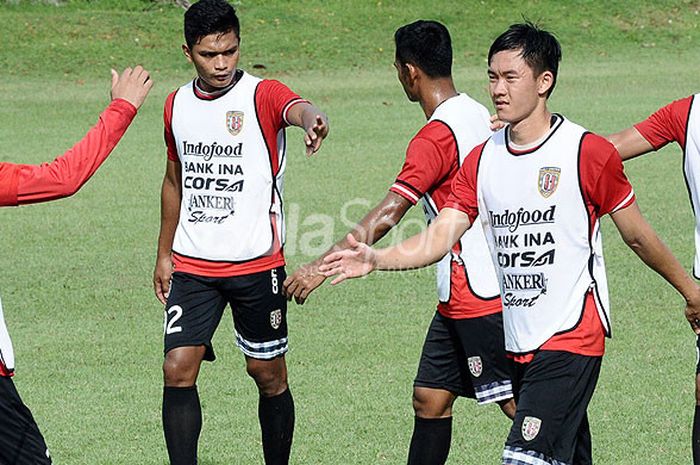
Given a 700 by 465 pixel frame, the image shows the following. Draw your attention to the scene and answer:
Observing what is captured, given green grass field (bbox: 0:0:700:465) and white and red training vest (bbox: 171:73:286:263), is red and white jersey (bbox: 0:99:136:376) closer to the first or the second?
white and red training vest (bbox: 171:73:286:263)

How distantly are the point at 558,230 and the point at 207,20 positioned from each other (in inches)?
97.6

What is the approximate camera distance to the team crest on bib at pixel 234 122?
704 centimetres

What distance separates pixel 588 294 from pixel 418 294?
5.78 m

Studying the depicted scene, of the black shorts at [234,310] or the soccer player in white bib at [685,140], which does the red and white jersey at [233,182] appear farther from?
the soccer player in white bib at [685,140]

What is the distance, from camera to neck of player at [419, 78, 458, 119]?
646 centimetres

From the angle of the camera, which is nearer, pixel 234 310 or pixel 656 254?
pixel 656 254

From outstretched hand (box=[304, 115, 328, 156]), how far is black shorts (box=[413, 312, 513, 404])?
1077mm

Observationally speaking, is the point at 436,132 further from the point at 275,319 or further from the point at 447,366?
the point at 275,319

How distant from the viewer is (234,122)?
7.05 meters

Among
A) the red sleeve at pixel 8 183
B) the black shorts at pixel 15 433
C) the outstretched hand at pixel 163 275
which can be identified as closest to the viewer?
the red sleeve at pixel 8 183

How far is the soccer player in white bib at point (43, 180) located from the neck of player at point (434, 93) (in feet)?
4.81

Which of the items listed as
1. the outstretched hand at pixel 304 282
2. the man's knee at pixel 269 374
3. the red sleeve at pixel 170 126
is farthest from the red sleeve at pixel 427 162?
the red sleeve at pixel 170 126

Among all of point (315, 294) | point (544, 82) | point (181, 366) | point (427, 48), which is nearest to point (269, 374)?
point (181, 366)

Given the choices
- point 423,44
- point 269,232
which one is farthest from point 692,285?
point 269,232
